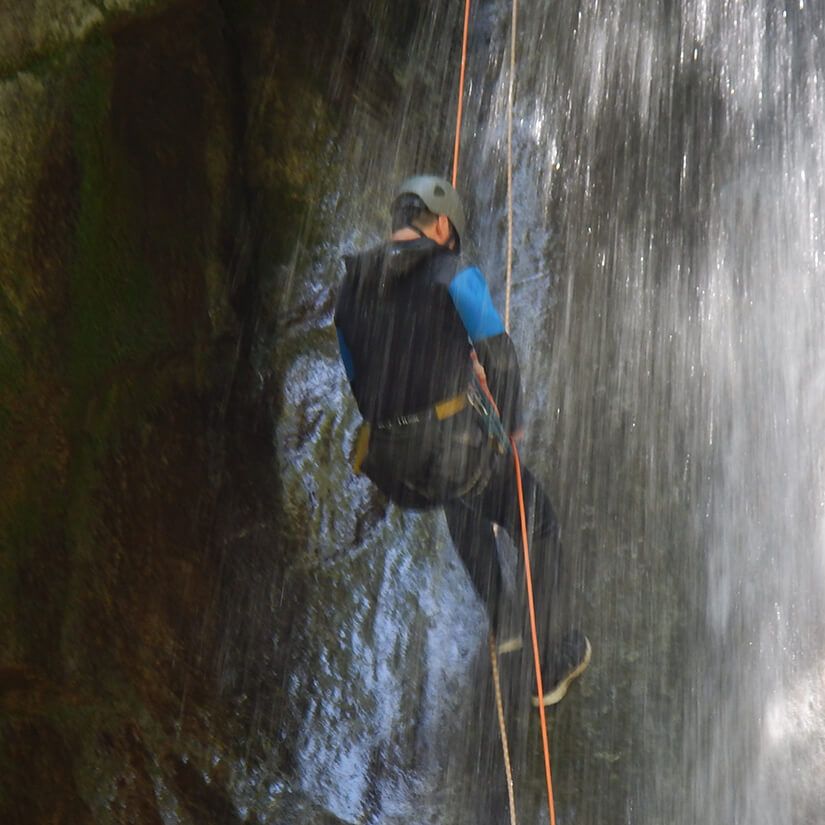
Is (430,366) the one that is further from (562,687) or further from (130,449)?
(130,449)

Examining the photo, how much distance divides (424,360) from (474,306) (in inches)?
9.1

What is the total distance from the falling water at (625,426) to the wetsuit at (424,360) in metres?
1.23

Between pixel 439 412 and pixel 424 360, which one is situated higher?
pixel 424 360

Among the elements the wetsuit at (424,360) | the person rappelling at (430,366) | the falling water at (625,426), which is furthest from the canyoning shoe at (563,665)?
the wetsuit at (424,360)

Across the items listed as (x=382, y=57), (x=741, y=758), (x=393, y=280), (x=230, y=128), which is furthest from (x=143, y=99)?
(x=741, y=758)

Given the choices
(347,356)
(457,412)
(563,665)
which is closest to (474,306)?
(457,412)

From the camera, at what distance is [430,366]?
309 cm

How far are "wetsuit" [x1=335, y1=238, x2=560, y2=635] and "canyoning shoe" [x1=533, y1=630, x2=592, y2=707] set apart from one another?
76 centimetres

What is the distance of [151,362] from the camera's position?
4449 millimetres

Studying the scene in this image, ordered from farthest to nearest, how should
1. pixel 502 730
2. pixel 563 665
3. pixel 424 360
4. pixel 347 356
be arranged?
pixel 502 730, pixel 563 665, pixel 347 356, pixel 424 360

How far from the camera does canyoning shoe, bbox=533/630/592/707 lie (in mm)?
3588

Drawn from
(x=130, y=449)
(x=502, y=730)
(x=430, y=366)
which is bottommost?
(x=502, y=730)

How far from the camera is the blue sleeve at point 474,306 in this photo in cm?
310

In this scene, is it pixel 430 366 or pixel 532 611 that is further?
pixel 532 611
